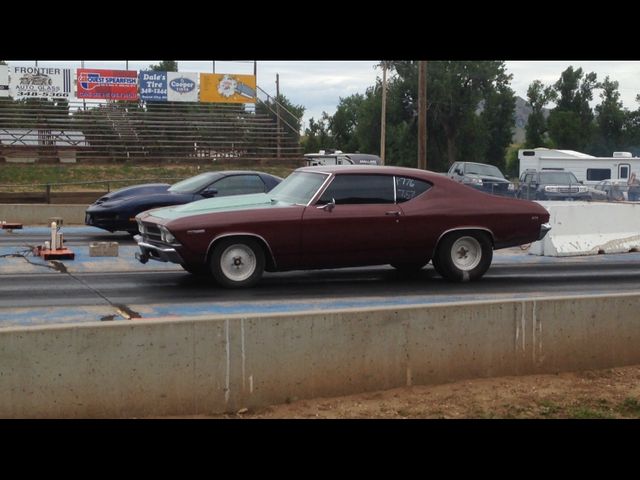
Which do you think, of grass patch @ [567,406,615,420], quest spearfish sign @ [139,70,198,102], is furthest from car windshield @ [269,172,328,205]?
quest spearfish sign @ [139,70,198,102]

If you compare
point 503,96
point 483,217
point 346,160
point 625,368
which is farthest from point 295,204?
point 503,96

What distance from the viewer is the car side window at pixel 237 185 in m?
14.7

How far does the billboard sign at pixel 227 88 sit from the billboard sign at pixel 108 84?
12.2 feet

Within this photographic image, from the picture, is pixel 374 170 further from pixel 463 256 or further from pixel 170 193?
pixel 170 193

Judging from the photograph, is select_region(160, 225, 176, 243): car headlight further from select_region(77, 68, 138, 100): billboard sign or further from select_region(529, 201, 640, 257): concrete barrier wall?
select_region(77, 68, 138, 100): billboard sign

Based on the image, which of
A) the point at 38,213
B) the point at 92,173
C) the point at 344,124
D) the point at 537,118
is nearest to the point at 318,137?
the point at 344,124

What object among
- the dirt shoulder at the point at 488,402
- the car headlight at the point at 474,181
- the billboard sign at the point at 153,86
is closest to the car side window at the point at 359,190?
the dirt shoulder at the point at 488,402

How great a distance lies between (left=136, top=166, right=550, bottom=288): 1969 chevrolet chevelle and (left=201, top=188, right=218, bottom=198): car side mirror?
111 inches

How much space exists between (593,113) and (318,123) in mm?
20436

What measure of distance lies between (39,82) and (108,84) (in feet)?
11.2

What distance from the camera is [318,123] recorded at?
69188 mm

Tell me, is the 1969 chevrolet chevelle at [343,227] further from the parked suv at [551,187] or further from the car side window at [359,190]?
the parked suv at [551,187]

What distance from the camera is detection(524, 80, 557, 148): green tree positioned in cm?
6456

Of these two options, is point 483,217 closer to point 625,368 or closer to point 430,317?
point 625,368
